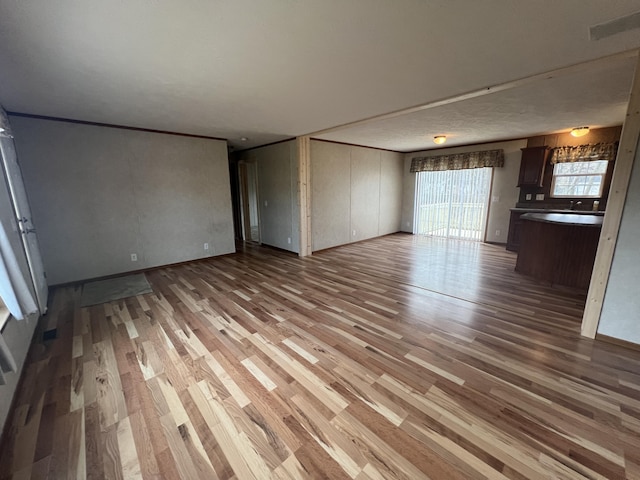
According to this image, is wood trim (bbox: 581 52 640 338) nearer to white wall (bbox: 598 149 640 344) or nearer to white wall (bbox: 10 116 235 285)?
white wall (bbox: 598 149 640 344)

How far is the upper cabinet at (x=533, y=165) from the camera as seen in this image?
536cm

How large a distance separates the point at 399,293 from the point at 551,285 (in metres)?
2.28

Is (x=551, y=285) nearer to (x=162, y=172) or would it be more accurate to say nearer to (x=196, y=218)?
(x=196, y=218)

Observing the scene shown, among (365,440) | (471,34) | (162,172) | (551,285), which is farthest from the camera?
(162,172)

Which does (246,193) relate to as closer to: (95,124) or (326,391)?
(95,124)

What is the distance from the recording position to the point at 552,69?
7.16 feet

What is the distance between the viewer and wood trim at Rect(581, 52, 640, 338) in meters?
2.01

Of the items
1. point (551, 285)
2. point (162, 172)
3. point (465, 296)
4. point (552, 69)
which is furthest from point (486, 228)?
point (162, 172)

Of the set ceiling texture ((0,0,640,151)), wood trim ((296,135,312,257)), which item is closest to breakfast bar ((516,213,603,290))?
ceiling texture ((0,0,640,151))

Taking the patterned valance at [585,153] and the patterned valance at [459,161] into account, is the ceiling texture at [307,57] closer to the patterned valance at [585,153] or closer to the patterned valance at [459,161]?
the patterned valance at [585,153]

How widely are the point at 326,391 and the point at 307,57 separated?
100 inches

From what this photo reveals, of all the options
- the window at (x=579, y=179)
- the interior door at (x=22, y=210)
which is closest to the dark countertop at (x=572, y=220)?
the window at (x=579, y=179)

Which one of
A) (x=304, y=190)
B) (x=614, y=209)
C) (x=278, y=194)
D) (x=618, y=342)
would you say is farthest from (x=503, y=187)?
(x=278, y=194)

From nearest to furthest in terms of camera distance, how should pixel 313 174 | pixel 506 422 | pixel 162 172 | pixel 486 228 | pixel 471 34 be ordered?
1. pixel 506 422
2. pixel 471 34
3. pixel 162 172
4. pixel 313 174
5. pixel 486 228
